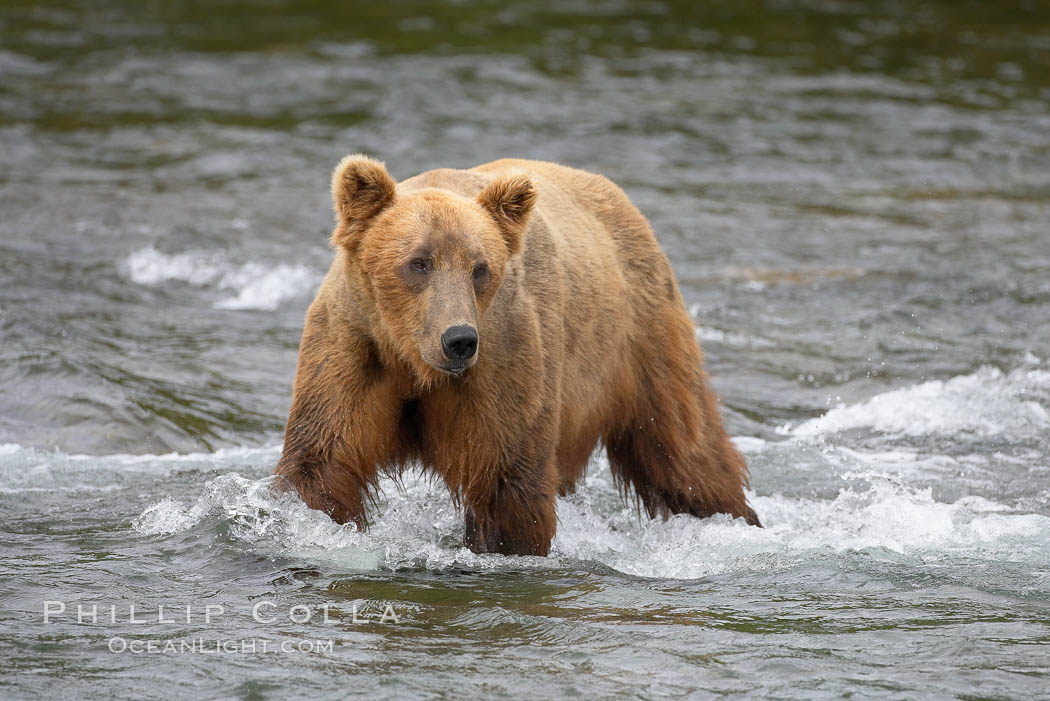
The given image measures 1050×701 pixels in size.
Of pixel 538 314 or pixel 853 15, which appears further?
pixel 853 15

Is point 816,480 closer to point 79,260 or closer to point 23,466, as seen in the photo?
point 23,466

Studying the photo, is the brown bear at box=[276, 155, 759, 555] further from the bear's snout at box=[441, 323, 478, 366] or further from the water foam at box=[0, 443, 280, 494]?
the water foam at box=[0, 443, 280, 494]

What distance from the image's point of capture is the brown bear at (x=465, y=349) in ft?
→ 17.3

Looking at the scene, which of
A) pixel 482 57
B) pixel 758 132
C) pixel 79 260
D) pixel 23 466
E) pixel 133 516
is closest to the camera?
pixel 133 516

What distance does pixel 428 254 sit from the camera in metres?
5.23

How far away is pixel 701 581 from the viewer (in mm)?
5875

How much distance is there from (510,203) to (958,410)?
4417 millimetres

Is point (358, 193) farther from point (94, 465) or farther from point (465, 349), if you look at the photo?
point (94, 465)

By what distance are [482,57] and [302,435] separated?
13803 mm

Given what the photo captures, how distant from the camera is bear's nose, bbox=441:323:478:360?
5.04m

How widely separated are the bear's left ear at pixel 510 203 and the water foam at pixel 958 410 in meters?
3.60

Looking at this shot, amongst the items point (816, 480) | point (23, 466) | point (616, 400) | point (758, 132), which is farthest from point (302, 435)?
point (758, 132)

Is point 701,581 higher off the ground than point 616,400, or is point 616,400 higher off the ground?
point 616,400

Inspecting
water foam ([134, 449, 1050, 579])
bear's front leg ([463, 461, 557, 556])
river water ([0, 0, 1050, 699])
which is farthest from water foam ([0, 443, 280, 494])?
bear's front leg ([463, 461, 557, 556])
